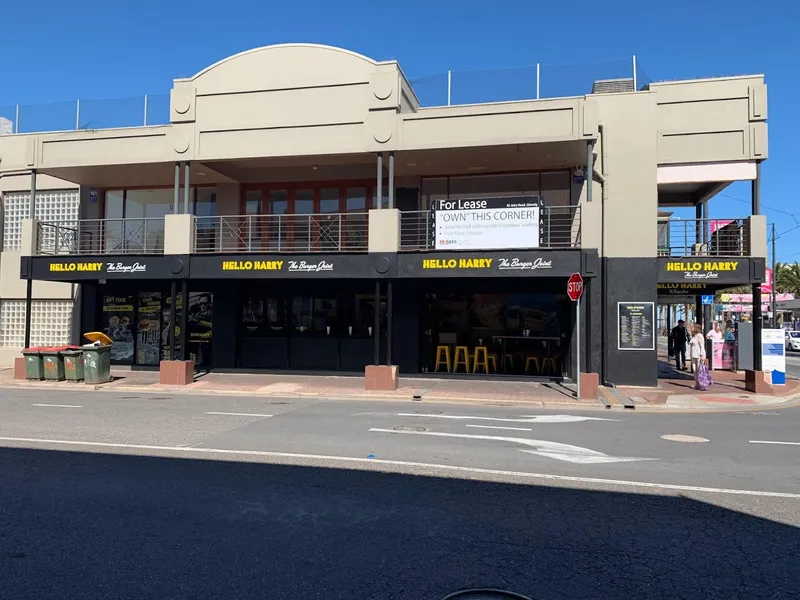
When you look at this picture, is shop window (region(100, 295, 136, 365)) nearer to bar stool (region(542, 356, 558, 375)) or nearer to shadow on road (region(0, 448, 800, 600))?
bar stool (region(542, 356, 558, 375))

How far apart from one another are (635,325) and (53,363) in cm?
1606

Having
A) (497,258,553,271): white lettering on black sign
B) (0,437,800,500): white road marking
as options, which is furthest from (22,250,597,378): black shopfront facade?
(0,437,800,500): white road marking

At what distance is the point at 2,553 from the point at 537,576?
3787 millimetres

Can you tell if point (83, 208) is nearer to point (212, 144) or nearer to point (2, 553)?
point (212, 144)

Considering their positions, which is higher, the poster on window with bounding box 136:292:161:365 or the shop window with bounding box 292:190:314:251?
the shop window with bounding box 292:190:314:251

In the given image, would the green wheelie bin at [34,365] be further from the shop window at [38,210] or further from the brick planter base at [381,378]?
the brick planter base at [381,378]

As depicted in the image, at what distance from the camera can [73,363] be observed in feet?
54.9

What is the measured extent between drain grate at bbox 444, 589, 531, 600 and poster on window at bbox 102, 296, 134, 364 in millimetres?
19123

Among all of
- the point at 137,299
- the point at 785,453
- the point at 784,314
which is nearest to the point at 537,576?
the point at 785,453

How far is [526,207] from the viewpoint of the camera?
15.1 m

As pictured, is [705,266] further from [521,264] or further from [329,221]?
[329,221]

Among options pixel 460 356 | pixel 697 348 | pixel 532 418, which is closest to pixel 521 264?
pixel 460 356

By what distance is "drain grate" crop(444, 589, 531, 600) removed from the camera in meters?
3.68

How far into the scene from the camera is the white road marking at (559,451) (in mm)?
7557
